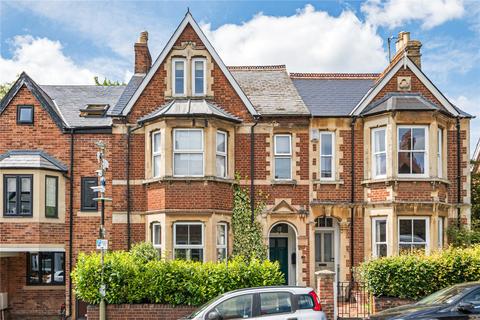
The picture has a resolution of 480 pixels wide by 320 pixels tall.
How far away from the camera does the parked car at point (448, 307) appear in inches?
516

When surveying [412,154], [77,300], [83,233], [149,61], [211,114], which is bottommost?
[77,300]

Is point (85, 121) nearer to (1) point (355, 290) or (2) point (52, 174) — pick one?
(2) point (52, 174)

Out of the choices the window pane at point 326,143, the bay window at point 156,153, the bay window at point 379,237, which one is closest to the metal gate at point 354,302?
the bay window at point 379,237

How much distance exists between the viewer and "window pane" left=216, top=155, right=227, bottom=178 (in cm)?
2114

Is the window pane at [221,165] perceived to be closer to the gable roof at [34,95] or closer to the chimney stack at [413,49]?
the gable roof at [34,95]

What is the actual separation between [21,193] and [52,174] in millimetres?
1316

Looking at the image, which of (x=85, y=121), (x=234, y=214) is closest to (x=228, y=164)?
(x=234, y=214)

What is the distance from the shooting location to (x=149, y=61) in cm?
2545

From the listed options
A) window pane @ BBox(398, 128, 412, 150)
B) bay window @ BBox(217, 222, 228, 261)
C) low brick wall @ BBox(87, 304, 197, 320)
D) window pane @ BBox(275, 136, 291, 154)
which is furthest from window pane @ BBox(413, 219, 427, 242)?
low brick wall @ BBox(87, 304, 197, 320)

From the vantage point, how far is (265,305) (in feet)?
44.3

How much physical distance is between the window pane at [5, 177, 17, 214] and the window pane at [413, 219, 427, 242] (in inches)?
→ 583

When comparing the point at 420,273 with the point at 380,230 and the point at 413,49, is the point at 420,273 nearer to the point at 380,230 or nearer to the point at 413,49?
the point at 380,230

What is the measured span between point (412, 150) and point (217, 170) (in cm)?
720

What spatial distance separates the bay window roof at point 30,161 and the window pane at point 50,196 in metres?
0.54
